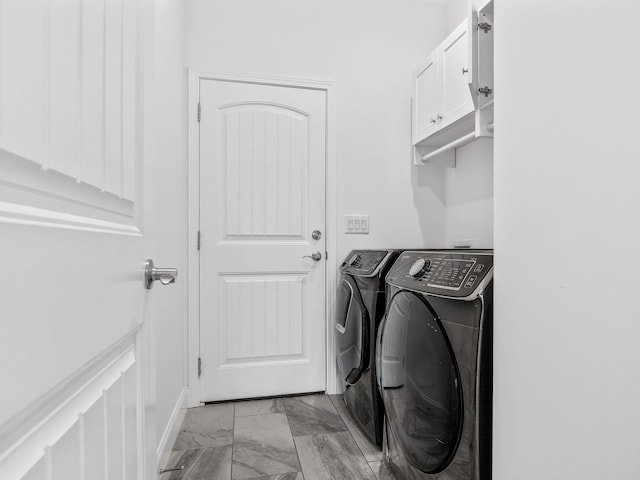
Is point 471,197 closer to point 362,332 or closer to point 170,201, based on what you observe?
point 362,332

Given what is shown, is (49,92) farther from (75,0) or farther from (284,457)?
(284,457)

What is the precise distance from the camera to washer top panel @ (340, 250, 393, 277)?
1.77 meters

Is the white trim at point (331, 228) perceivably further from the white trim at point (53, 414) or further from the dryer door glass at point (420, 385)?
the white trim at point (53, 414)

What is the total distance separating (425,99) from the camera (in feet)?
7.45

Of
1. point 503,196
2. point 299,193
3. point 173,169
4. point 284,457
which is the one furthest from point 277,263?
point 503,196

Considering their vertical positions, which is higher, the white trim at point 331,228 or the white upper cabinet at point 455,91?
the white upper cabinet at point 455,91

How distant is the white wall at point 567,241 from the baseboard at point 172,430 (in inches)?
51.9

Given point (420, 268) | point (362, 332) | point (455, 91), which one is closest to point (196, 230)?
point (362, 332)

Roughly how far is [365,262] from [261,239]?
2.39 ft

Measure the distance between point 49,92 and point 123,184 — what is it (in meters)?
0.25

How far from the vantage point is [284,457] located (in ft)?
5.31

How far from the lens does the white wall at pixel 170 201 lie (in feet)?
4.99

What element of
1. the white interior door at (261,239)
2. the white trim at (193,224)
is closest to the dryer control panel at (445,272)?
the white interior door at (261,239)

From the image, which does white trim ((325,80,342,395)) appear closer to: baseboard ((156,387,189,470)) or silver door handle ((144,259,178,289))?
baseboard ((156,387,189,470))
